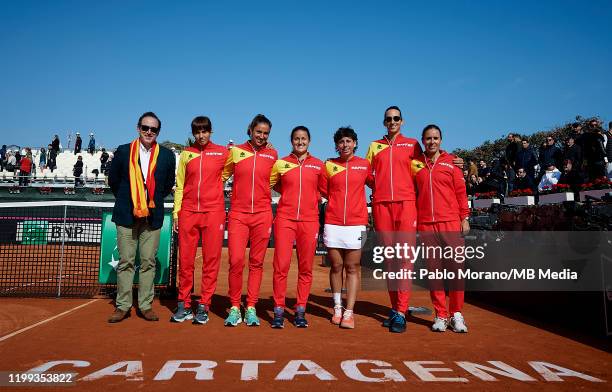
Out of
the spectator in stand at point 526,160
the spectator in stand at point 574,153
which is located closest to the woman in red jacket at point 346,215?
the spectator in stand at point 574,153

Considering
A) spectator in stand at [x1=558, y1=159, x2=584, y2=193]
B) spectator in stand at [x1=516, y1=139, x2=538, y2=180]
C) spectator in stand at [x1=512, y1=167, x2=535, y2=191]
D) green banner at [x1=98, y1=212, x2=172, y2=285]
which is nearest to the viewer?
green banner at [x1=98, y1=212, x2=172, y2=285]

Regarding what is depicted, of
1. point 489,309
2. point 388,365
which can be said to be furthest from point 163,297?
point 489,309

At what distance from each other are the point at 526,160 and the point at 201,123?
37.2ft

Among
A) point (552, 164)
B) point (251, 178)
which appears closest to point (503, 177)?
point (552, 164)

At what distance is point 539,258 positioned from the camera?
6395mm

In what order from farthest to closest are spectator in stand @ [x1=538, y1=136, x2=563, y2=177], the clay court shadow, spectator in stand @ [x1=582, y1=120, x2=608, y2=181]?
1. spectator in stand @ [x1=538, y1=136, x2=563, y2=177]
2. spectator in stand @ [x1=582, y1=120, x2=608, y2=181]
3. the clay court shadow

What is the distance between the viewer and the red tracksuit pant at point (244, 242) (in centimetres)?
525

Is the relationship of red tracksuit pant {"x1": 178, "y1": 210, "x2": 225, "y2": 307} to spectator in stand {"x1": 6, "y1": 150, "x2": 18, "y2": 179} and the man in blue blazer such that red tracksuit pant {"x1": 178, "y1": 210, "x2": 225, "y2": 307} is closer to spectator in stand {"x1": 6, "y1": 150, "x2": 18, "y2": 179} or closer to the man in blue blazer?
the man in blue blazer

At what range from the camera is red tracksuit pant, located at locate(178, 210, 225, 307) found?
5.36m

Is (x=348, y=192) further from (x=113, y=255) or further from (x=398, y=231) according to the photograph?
(x=113, y=255)

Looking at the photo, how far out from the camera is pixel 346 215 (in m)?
5.25

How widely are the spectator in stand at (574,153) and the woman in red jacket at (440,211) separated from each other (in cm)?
763

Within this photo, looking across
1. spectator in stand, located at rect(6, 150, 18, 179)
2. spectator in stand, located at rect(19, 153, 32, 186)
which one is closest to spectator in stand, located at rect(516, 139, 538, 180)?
spectator in stand, located at rect(19, 153, 32, 186)

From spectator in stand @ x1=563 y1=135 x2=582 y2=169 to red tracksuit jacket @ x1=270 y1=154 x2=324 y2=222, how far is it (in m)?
8.79
